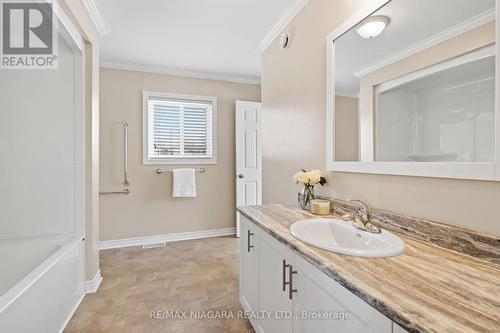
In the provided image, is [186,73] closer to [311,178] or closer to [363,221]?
[311,178]

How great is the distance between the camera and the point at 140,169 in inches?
128

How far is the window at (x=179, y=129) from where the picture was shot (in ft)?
10.9

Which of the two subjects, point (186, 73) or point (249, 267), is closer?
point (249, 267)

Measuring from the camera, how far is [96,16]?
2.10 metres

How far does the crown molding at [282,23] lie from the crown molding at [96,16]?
154cm

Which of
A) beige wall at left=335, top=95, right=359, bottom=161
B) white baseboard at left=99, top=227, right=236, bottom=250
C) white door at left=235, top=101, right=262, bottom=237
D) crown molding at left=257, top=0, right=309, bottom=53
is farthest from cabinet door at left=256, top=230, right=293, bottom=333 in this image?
white baseboard at left=99, top=227, right=236, bottom=250

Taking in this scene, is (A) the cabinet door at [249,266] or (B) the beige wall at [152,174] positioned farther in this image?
(B) the beige wall at [152,174]

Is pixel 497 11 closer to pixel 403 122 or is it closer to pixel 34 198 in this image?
pixel 403 122

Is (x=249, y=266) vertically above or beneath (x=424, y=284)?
beneath

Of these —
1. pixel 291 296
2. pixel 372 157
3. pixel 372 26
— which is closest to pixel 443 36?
pixel 372 26

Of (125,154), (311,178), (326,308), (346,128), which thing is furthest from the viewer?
(125,154)

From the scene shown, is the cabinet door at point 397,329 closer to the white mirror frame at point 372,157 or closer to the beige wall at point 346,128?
the white mirror frame at point 372,157

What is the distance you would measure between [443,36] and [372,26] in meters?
0.43

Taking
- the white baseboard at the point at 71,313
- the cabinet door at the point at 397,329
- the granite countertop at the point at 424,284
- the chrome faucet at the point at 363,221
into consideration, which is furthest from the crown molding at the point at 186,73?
the cabinet door at the point at 397,329
